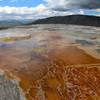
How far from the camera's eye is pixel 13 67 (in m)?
5.43

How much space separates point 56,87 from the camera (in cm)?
502

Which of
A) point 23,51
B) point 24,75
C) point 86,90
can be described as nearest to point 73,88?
point 86,90

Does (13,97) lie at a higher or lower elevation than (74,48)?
lower

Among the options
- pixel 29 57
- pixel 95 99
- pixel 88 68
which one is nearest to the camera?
pixel 95 99

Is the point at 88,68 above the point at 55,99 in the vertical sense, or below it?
above

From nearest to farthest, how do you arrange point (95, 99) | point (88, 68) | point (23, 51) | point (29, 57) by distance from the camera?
point (95, 99) < point (88, 68) < point (29, 57) < point (23, 51)

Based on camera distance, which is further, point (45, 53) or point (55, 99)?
point (45, 53)

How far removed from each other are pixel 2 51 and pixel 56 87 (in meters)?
2.02

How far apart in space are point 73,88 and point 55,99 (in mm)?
415

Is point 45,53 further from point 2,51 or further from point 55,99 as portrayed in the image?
point 55,99

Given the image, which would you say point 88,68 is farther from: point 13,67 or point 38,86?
point 13,67

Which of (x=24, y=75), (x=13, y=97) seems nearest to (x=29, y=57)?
(x=24, y=75)

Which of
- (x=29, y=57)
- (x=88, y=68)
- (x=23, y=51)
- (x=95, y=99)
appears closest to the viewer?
(x=95, y=99)

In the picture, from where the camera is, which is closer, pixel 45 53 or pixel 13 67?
pixel 13 67
